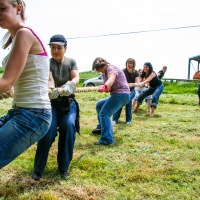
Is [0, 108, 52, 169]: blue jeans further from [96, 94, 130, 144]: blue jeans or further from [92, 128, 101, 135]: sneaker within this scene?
[92, 128, 101, 135]: sneaker

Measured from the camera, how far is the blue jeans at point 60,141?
344cm

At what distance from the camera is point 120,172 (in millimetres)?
3742

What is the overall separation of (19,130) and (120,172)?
216 cm

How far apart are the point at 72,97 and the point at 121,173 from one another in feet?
3.68

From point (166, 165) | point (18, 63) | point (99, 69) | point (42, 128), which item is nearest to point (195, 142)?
point (166, 165)

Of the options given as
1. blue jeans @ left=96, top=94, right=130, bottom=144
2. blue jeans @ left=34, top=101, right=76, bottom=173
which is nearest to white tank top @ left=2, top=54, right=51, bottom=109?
blue jeans @ left=34, top=101, right=76, bottom=173

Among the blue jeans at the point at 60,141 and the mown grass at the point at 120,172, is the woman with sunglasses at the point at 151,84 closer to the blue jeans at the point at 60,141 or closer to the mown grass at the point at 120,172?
the mown grass at the point at 120,172

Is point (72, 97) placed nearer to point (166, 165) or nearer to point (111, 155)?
point (111, 155)

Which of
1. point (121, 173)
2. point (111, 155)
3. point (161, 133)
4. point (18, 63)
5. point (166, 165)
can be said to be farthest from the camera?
point (161, 133)

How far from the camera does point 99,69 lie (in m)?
5.20

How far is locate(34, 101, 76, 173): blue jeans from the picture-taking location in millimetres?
3438

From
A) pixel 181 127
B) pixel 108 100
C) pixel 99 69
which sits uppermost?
pixel 99 69

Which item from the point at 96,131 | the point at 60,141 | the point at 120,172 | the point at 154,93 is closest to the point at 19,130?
the point at 60,141

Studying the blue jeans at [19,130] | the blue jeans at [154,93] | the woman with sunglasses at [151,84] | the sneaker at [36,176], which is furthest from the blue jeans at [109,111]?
the blue jeans at [154,93]
